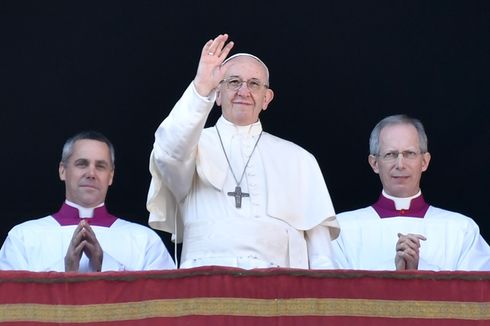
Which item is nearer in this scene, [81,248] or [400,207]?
[81,248]

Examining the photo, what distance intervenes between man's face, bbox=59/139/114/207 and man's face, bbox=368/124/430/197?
1.20 metres

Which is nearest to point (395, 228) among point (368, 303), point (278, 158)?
point (278, 158)

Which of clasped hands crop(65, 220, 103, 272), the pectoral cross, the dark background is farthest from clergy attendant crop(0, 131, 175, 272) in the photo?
the dark background

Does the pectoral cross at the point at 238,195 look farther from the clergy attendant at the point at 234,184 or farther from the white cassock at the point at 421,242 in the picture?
the white cassock at the point at 421,242

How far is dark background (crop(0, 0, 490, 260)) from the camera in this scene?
29.5 ft

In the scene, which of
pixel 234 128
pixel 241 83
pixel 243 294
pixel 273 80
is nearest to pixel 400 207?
pixel 234 128

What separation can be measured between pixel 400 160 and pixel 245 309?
1746 mm

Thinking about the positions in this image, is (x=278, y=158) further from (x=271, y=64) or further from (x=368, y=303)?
(x=271, y=64)

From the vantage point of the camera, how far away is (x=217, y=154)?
7.32 meters

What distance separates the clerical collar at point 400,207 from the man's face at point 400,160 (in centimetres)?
9

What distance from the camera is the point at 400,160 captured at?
788 cm

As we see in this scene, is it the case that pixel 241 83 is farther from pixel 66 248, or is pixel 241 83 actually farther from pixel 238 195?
pixel 66 248

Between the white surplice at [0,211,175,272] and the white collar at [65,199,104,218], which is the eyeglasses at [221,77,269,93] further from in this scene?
the white collar at [65,199,104,218]

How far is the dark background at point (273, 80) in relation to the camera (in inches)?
353
